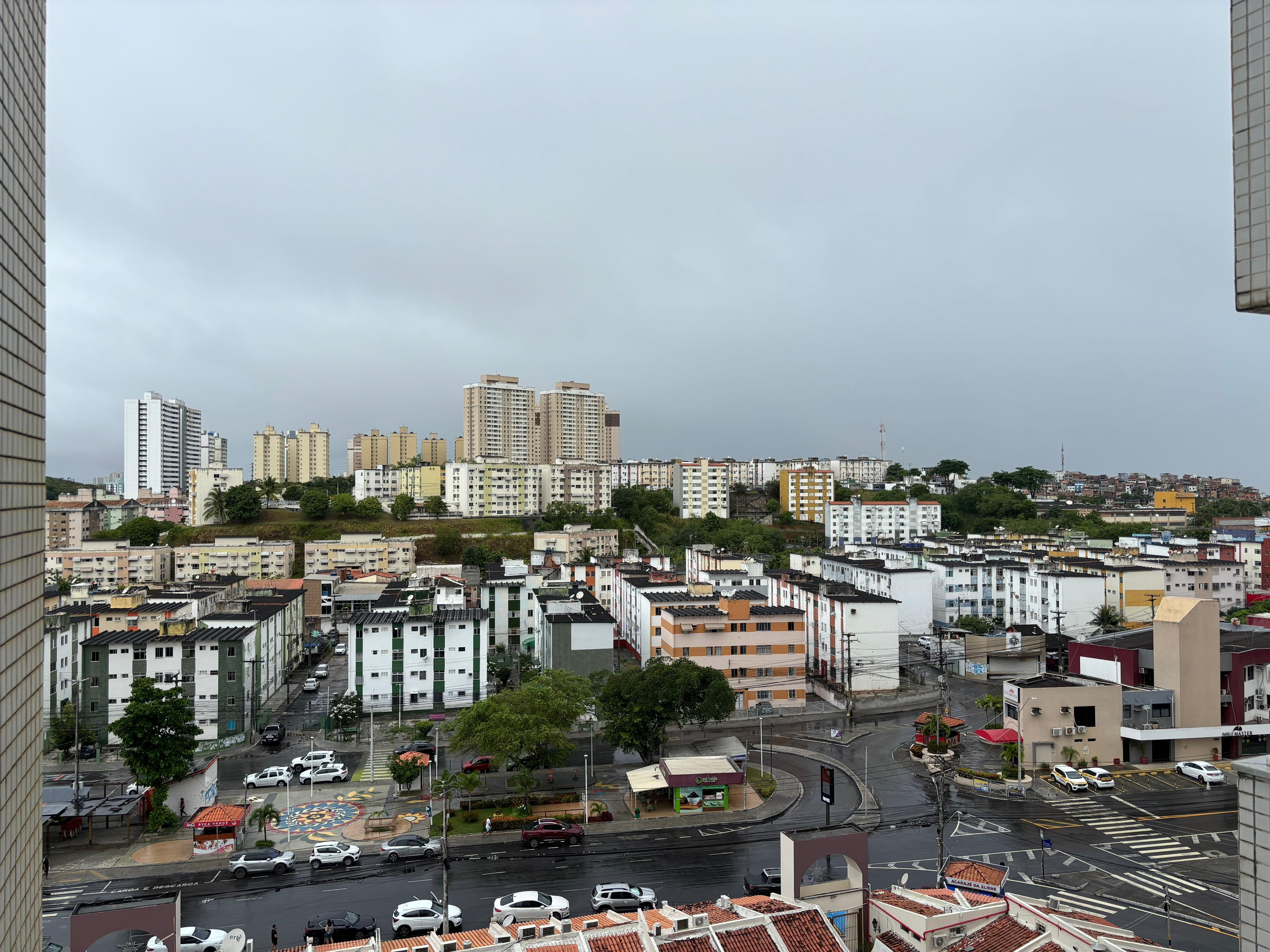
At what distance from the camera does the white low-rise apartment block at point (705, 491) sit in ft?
414

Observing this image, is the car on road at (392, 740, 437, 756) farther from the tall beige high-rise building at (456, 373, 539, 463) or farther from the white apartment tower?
the white apartment tower

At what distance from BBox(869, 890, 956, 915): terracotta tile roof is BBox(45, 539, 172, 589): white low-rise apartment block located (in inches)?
3362

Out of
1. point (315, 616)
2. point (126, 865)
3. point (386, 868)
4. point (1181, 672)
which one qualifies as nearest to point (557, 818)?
point (386, 868)

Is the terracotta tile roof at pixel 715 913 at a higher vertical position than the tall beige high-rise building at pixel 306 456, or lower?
lower

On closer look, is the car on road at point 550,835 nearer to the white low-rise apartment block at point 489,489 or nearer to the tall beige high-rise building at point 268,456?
the white low-rise apartment block at point 489,489

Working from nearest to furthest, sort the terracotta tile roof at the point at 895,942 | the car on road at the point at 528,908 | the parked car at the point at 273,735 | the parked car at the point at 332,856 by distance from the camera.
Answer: the terracotta tile roof at the point at 895,942
the car on road at the point at 528,908
the parked car at the point at 332,856
the parked car at the point at 273,735

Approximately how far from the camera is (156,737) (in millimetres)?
28000

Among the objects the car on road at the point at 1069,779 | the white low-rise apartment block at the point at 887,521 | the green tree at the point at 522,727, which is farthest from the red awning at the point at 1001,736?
the white low-rise apartment block at the point at 887,521

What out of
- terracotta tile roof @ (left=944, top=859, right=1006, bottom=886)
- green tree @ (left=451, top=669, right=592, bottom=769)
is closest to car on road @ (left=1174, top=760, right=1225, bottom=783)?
terracotta tile roof @ (left=944, top=859, right=1006, bottom=886)

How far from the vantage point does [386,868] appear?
976 inches

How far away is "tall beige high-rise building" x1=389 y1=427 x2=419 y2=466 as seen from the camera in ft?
544

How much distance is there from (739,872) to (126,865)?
18466 mm

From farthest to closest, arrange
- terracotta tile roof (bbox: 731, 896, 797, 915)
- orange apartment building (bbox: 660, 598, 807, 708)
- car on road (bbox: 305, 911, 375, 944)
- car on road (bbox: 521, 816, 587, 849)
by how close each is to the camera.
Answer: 1. orange apartment building (bbox: 660, 598, 807, 708)
2. car on road (bbox: 521, 816, 587, 849)
3. car on road (bbox: 305, 911, 375, 944)
4. terracotta tile roof (bbox: 731, 896, 797, 915)

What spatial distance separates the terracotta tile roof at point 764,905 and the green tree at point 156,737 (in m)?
21.0
